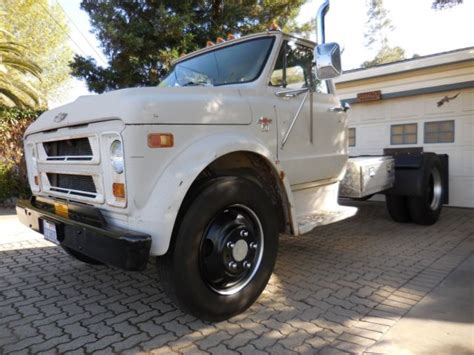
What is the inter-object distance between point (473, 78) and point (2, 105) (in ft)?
34.7

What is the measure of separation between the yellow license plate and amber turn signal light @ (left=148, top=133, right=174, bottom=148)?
1080 mm

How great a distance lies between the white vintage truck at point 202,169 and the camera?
2.57 metres

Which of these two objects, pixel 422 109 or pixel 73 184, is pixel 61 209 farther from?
pixel 422 109

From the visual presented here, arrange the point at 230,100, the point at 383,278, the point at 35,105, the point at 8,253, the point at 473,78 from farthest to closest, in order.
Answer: the point at 35,105 < the point at 473,78 < the point at 8,253 < the point at 383,278 < the point at 230,100

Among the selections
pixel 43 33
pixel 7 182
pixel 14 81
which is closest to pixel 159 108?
pixel 7 182

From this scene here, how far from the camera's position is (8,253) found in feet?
16.8

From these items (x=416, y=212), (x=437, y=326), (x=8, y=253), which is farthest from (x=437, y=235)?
(x=8, y=253)

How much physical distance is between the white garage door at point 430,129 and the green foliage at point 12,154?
8.01m

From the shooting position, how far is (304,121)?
13.1ft

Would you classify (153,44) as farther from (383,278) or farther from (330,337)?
(330,337)

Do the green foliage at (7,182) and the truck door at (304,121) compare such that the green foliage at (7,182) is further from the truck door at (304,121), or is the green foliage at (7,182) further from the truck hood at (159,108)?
the truck door at (304,121)

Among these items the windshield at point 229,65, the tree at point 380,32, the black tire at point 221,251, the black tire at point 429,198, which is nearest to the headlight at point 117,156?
the black tire at point 221,251

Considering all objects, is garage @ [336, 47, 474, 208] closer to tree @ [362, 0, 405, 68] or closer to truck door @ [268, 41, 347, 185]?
truck door @ [268, 41, 347, 185]

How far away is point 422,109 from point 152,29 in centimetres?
656
